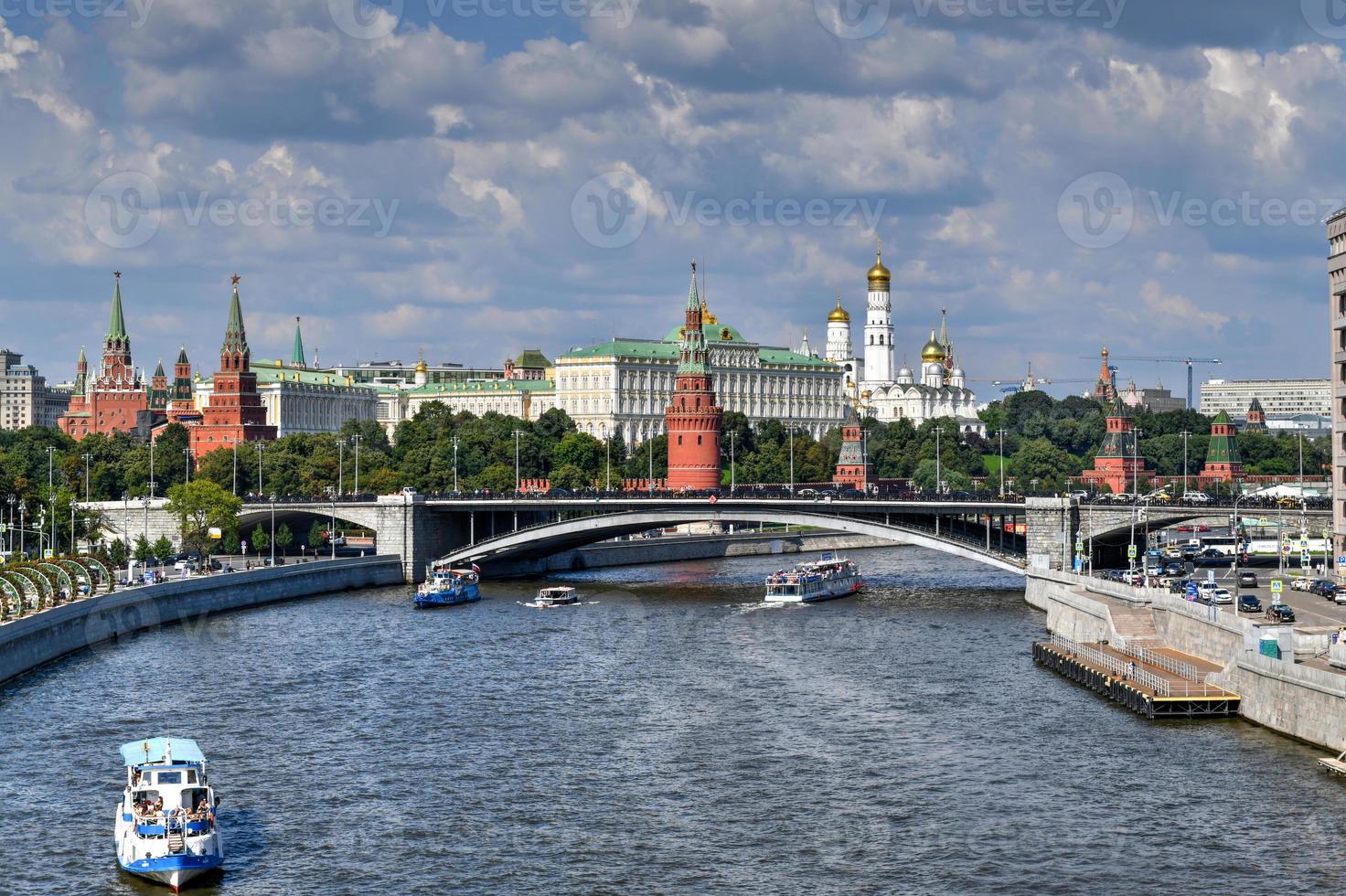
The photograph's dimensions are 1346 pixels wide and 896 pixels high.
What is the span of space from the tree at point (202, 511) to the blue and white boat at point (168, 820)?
79249 millimetres

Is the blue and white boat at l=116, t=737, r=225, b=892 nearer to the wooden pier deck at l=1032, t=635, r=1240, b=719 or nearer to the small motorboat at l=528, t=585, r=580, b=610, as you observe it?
the wooden pier deck at l=1032, t=635, r=1240, b=719

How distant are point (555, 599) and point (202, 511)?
117 ft

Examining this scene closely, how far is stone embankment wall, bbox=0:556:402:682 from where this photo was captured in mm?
70875

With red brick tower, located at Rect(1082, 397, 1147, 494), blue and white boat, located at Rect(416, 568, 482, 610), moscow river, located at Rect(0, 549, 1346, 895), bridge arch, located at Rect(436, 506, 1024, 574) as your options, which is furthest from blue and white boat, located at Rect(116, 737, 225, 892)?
red brick tower, located at Rect(1082, 397, 1147, 494)

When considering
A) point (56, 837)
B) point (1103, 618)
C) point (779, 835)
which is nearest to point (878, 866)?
point (779, 835)

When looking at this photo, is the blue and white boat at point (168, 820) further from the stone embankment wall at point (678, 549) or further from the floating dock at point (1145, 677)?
the stone embankment wall at point (678, 549)

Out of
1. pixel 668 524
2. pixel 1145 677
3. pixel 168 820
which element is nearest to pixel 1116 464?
pixel 668 524

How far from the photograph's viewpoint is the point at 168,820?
44000 millimetres

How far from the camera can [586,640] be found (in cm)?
8469

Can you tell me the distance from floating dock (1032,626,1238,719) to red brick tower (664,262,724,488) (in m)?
88.7

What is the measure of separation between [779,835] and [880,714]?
1649cm

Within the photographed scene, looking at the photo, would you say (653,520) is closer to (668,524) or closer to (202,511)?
(668,524)

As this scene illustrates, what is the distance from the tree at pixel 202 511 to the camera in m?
126

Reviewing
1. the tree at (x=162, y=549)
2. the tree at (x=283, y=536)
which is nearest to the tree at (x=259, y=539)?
the tree at (x=283, y=536)
